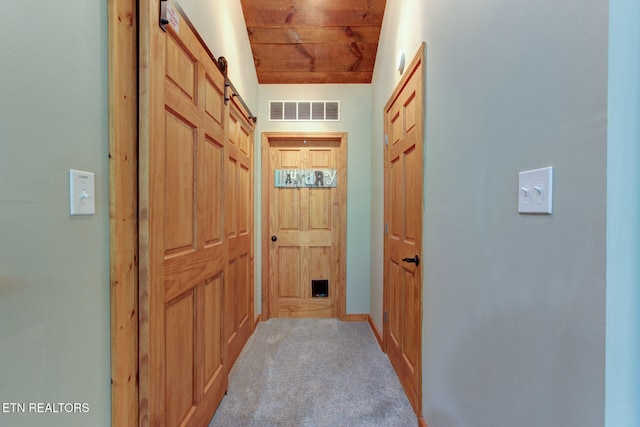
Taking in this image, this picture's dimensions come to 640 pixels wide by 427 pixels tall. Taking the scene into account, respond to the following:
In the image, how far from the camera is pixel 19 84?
65 centimetres

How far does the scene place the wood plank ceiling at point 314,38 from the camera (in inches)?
98.3

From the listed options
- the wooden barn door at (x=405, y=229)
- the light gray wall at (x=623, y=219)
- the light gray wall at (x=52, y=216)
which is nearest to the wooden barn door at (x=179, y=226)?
the light gray wall at (x=52, y=216)

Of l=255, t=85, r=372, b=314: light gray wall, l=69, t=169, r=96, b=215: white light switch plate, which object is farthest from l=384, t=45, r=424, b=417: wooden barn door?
l=69, t=169, r=96, b=215: white light switch plate

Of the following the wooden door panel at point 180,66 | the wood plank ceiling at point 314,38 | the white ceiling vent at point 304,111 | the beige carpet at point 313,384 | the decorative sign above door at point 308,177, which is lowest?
the beige carpet at point 313,384

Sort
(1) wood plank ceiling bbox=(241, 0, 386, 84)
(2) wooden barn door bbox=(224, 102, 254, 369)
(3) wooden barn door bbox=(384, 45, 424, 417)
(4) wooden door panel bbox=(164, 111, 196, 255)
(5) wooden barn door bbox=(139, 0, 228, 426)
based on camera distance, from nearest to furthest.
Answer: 1. (5) wooden barn door bbox=(139, 0, 228, 426)
2. (4) wooden door panel bbox=(164, 111, 196, 255)
3. (3) wooden barn door bbox=(384, 45, 424, 417)
4. (2) wooden barn door bbox=(224, 102, 254, 369)
5. (1) wood plank ceiling bbox=(241, 0, 386, 84)

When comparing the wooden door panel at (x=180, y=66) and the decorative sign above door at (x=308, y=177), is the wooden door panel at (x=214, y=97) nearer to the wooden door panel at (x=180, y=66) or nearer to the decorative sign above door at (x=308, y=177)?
the wooden door panel at (x=180, y=66)

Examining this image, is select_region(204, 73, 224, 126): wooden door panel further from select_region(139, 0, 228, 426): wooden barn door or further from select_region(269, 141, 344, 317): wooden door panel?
select_region(269, 141, 344, 317): wooden door panel

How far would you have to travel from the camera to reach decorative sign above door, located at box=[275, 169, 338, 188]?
313cm

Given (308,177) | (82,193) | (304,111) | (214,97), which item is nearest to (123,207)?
(82,193)

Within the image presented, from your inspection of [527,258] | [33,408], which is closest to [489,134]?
[527,258]

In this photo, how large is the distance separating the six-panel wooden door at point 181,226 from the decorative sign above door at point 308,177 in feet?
3.82

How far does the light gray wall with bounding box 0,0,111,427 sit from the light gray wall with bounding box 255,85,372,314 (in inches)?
87.4

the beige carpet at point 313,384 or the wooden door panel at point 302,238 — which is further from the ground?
the wooden door panel at point 302,238

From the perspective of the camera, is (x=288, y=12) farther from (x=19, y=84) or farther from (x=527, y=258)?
(x=527, y=258)
